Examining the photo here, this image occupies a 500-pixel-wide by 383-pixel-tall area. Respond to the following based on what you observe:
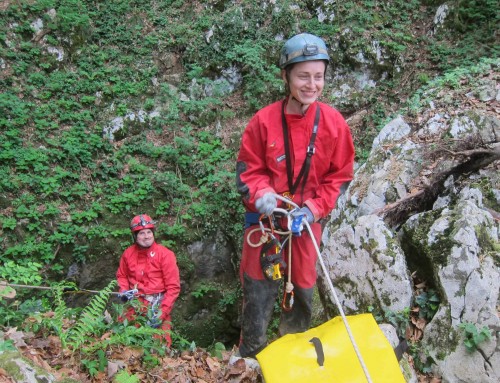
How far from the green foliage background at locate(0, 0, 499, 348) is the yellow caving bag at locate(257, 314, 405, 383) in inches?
→ 208

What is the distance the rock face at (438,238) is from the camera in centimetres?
321

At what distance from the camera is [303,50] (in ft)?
9.71

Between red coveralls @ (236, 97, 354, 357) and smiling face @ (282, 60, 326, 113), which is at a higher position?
smiling face @ (282, 60, 326, 113)

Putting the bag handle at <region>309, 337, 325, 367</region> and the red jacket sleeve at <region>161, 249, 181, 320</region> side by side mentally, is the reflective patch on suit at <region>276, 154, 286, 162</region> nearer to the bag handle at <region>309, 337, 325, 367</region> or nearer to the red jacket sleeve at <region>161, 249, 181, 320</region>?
the bag handle at <region>309, 337, 325, 367</region>

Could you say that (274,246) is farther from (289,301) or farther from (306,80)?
(306,80)

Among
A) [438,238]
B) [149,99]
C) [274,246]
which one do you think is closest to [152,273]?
[274,246]

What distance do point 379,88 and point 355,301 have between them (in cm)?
623

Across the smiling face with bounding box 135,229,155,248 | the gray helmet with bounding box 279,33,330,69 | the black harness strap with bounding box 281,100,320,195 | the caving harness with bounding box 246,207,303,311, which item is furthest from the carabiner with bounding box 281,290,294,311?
the smiling face with bounding box 135,229,155,248

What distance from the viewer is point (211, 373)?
344 cm

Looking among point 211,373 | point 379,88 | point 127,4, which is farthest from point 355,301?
point 127,4

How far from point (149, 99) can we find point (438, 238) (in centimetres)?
682

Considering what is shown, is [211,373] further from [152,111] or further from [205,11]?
[205,11]

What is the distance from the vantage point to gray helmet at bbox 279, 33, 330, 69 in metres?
2.96

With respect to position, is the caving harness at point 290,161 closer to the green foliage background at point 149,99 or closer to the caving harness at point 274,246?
the caving harness at point 274,246
